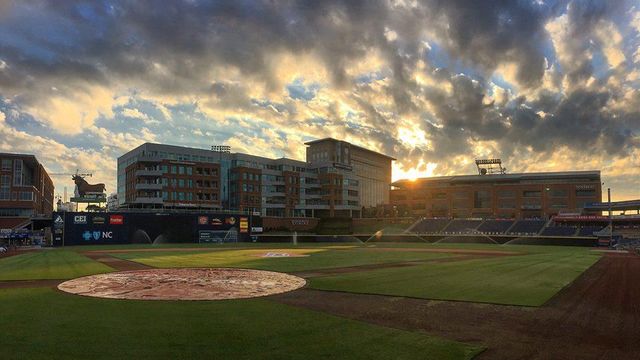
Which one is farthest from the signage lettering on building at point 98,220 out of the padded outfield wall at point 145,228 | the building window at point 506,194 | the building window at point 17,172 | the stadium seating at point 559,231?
the building window at point 506,194

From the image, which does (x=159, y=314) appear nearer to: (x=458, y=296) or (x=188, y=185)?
(x=458, y=296)

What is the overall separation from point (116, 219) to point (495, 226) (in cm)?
8131

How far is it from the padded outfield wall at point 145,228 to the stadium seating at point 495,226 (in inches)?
2120

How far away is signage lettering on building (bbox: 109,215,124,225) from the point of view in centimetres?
8119

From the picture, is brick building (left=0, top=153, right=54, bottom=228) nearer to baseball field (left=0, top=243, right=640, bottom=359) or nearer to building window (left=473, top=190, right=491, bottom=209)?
baseball field (left=0, top=243, right=640, bottom=359)

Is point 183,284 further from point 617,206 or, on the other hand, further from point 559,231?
point 617,206

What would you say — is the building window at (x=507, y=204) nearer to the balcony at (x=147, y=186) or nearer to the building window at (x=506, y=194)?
the building window at (x=506, y=194)

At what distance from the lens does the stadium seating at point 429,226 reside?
107562 millimetres

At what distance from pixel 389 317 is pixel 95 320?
36.3ft

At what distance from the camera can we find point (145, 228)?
84.7 meters

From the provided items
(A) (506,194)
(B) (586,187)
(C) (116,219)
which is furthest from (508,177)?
(C) (116,219)

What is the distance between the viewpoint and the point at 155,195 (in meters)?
110

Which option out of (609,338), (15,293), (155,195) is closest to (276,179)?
(155,195)

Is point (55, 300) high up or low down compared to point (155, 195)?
down
